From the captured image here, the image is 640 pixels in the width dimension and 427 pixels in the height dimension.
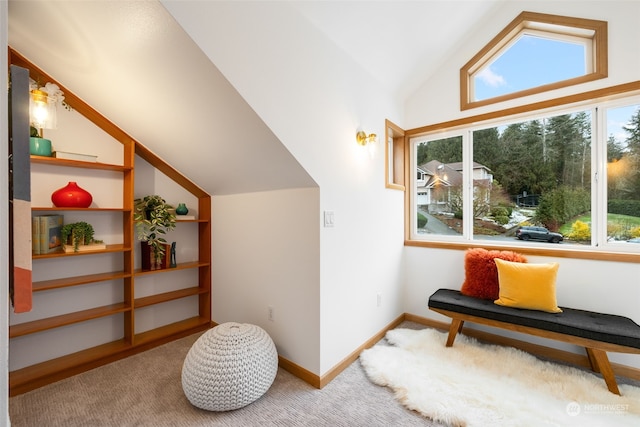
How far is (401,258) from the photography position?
9.97 ft

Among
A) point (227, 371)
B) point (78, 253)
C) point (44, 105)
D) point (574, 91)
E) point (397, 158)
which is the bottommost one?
point (227, 371)

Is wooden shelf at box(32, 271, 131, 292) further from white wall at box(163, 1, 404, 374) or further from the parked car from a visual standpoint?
the parked car

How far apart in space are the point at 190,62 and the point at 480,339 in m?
3.21

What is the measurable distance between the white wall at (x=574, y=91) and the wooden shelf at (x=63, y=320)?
294 centimetres

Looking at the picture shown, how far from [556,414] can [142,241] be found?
3.34 metres

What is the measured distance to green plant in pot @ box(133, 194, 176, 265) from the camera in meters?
2.37

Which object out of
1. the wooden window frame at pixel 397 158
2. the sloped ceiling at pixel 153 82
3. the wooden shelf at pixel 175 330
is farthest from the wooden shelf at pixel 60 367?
the wooden window frame at pixel 397 158

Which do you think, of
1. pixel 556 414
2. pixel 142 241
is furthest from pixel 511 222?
pixel 142 241

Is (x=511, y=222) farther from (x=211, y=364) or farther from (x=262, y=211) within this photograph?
(x=211, y=364)

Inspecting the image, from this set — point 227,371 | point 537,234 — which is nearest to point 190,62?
point 227,371

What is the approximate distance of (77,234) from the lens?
2.07 meters

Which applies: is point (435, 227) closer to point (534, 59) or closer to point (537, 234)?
point (537, 234)

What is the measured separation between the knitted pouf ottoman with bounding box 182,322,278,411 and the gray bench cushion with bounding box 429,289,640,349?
152 cm

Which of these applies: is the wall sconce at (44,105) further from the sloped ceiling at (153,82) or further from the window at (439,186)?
the window at (439,186)
